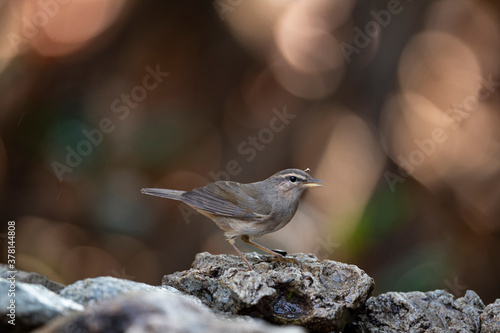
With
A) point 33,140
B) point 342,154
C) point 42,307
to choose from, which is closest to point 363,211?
point 342,154

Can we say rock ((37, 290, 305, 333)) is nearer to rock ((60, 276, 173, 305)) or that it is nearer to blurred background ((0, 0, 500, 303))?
rock ((60, 276, 173, 305))

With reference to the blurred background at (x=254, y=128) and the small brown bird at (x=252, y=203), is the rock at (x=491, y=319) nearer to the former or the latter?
the small brown bird at (x=252, y=203)

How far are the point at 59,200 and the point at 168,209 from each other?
1353 mm

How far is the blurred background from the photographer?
690 cm

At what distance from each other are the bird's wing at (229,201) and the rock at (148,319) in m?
2.65

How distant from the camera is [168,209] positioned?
7504mm

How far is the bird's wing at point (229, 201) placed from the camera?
15.9ft

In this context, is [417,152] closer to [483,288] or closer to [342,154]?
[342,154]

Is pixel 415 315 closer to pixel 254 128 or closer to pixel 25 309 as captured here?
pixel 25 309

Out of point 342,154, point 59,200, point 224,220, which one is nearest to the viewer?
point 224,220

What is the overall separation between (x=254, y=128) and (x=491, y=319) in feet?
14.9

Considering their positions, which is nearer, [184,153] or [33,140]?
[33,140]

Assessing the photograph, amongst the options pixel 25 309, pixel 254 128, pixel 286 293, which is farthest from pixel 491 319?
pixel 254 128

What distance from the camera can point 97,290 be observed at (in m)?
2.97
